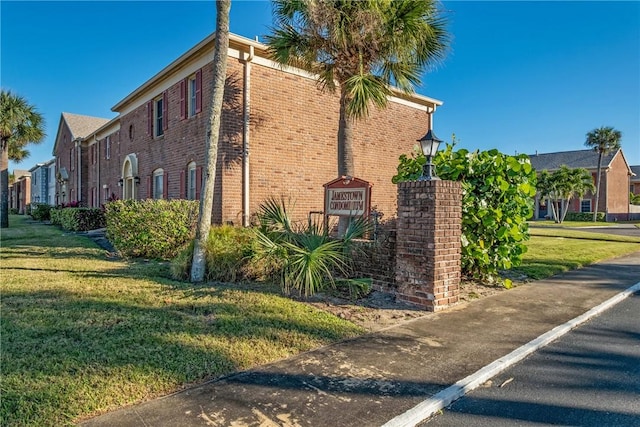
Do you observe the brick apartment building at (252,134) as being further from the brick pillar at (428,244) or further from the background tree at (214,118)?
the brick pillar at (428,244)

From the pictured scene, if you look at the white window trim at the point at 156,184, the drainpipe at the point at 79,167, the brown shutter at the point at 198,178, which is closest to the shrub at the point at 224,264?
the brown shutter at the point at 198,178

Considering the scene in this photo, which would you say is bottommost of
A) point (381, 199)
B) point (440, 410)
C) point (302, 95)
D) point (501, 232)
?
point (440, 410)

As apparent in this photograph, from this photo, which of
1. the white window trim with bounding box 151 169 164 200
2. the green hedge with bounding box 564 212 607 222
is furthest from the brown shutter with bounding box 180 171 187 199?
the green hedge with bounding box 564 212 607 222

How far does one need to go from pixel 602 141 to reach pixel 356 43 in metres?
42.1

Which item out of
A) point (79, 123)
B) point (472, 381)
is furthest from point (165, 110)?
point (79, 123)

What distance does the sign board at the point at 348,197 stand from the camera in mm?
7994

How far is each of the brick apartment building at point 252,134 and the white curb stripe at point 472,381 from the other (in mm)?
8913

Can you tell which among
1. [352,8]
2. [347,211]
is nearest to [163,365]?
[347,211]

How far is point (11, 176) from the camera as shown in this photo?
74.4 m

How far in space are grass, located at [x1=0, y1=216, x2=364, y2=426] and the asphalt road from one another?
5.87 ft

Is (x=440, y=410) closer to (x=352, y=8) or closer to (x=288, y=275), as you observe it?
(x=288, y=275)

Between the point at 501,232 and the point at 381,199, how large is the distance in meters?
8.87

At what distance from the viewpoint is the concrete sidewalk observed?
2.90 metres

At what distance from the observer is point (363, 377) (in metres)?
3.57
